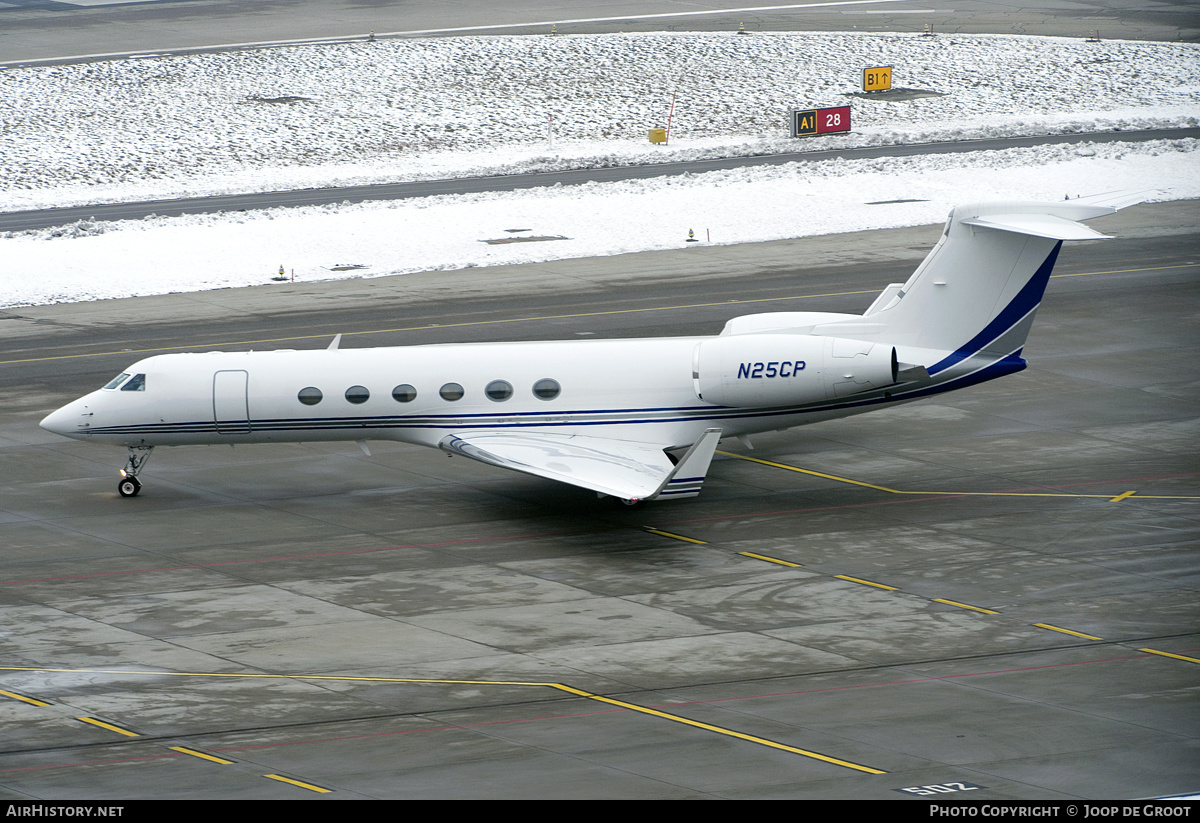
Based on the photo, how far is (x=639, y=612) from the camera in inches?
949

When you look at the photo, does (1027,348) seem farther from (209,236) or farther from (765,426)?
(209,236)

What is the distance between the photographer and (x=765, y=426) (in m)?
29.5

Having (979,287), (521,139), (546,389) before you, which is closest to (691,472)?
(546,389)

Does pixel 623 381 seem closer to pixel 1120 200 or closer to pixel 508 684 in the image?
pixel 508 684

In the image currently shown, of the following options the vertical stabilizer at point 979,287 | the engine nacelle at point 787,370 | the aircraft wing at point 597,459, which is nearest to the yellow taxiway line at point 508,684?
the aircraft wing at point 597,459

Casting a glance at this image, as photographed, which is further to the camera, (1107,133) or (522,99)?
(522,99)

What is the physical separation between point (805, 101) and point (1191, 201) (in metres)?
24.9

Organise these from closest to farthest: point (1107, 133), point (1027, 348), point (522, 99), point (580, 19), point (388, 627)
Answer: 1. point (388, 627)
2. point (1027, 348)
3. point (1107, 133)
4. point (522, 99)
5. point (580, 19)

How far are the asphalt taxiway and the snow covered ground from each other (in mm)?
16703

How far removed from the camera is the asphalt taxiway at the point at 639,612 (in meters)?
18.8

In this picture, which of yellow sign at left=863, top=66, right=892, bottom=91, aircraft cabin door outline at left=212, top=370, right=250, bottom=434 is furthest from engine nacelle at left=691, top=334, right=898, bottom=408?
yellow sign at left=863, top=66, right=892, bottom=91

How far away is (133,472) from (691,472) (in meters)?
11.9

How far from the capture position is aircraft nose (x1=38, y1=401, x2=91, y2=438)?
30.7 metres

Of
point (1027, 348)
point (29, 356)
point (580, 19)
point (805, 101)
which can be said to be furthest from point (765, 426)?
point (580, 19)
